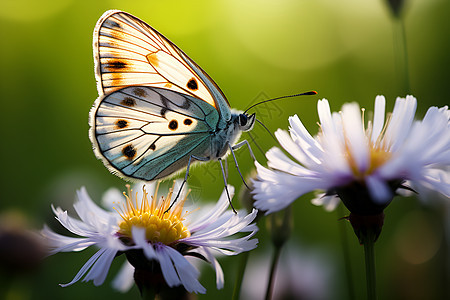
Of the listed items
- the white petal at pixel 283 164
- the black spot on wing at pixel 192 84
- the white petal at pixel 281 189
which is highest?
the black spot on wing at pixel 192 84

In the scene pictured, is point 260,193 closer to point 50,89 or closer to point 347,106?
point 347,106

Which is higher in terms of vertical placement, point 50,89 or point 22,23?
point 22,23

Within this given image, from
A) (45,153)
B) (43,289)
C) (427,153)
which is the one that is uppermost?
(427,153)

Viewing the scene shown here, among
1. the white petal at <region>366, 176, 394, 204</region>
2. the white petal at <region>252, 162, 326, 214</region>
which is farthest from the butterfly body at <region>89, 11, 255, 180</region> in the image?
the white petal at <region>366, 176, 394, 204</region>

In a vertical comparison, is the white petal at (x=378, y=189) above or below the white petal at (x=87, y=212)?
above

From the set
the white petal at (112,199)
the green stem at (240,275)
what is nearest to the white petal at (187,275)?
the green stem at (240,275)

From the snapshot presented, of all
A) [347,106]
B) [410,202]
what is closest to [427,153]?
[347,106]

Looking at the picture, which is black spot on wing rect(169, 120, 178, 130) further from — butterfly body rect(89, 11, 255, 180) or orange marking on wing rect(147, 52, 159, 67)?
orange marking on wing rect(147, 52, 159, 67)

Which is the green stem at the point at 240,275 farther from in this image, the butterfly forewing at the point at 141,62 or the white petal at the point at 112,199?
the butterfly forewing at the point at 141,62
